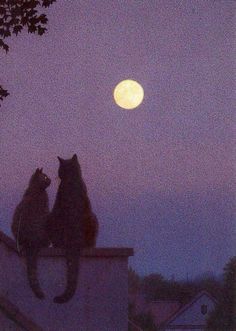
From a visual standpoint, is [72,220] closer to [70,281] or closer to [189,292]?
[70,281]

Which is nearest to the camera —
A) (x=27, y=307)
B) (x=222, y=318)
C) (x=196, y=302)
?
(x=27, y=307)

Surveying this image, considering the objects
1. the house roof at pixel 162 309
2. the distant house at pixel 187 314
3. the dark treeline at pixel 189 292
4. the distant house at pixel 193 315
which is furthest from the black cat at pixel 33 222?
the house roof at pixel 162 309

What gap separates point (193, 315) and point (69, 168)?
42.1m

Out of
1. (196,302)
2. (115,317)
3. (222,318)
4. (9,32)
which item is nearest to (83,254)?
(115,317)

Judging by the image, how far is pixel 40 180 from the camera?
31.0 feet

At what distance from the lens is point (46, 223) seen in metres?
8.90

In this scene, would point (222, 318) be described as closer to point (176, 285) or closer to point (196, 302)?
point (196, 302)

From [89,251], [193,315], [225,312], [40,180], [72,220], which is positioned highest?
[193,315]

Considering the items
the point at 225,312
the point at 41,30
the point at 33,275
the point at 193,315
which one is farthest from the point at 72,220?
the point at 193,315

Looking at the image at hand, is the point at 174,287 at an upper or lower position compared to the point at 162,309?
upper

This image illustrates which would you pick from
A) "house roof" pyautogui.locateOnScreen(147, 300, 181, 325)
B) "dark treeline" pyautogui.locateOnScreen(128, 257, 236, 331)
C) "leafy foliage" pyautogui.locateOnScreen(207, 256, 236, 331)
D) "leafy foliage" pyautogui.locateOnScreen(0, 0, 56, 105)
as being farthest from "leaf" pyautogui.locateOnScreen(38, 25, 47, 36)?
"house roof" pyautogui.locateOnScreen(147, 300, 181, 325)

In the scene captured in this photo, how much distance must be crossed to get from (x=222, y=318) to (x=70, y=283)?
34.9 m

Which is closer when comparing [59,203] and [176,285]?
[59,203]

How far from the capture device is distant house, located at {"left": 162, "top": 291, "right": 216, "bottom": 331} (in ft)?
158
